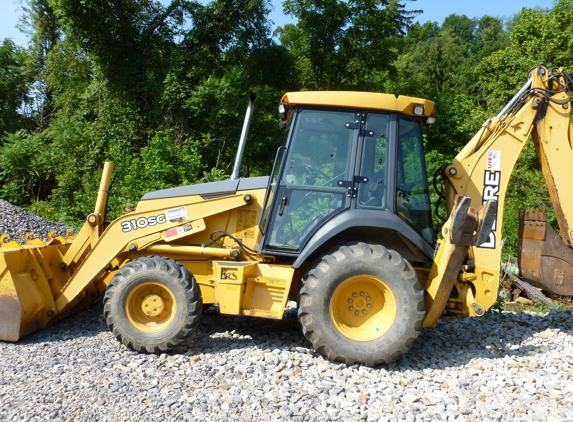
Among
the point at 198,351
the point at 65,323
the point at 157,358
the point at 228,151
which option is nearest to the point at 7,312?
the point at 65,323

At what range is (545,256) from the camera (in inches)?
199

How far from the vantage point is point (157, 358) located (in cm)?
→ 467

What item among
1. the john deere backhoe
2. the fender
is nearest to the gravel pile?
the john deere backhoe

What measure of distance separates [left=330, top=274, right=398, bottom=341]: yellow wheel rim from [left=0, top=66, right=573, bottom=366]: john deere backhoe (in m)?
0.01

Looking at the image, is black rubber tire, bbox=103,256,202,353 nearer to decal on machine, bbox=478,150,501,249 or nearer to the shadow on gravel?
the shadow on gravel

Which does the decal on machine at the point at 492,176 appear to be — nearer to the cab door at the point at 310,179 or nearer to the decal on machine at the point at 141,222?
the cab door at the point at 310,179

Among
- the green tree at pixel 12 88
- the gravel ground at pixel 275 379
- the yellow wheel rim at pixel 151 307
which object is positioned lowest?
the gravel ground at pixel 275 379

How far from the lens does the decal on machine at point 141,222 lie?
206 inches

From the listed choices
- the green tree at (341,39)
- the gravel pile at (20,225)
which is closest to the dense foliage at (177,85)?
the green tree at (341,39)

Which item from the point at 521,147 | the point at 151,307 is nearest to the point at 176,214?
the point at 151,307

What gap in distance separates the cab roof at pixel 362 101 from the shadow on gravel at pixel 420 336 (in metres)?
2.29

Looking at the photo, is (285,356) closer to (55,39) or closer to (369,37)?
(369,37)

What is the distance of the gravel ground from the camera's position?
3658 millimetres

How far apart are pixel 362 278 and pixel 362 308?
33 centimetres
